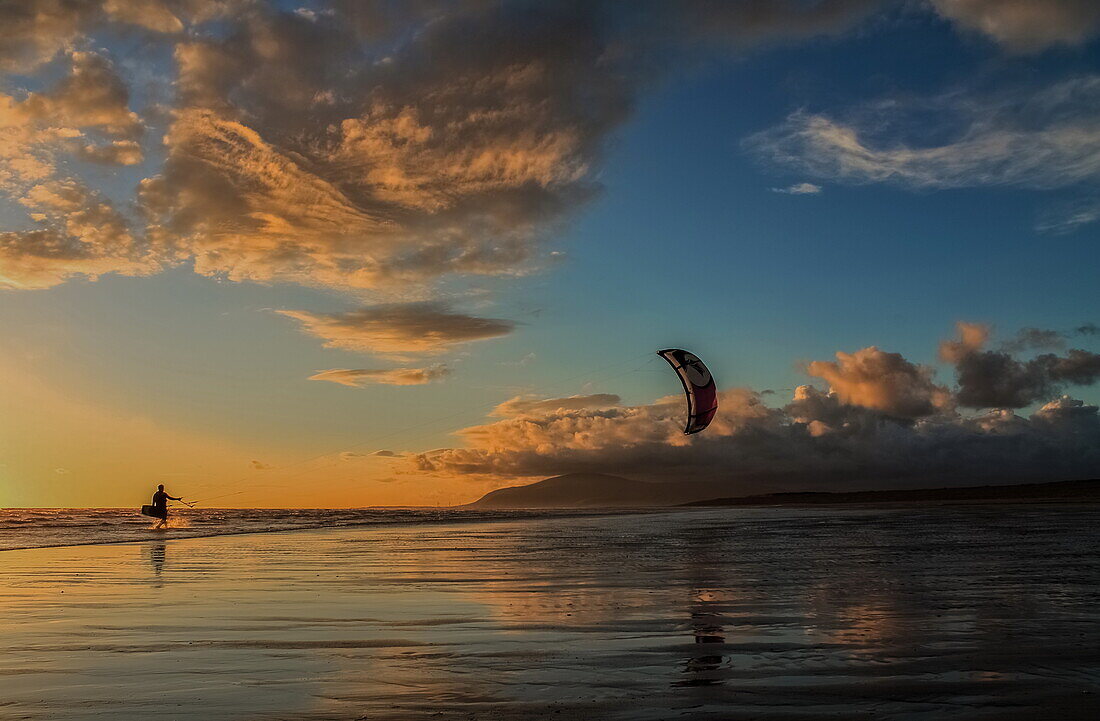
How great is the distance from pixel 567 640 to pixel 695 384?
29151 mm

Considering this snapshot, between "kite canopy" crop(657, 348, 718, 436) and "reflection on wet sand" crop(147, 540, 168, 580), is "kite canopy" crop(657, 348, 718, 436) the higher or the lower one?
the higher one

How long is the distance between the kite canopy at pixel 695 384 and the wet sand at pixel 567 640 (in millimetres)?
18921

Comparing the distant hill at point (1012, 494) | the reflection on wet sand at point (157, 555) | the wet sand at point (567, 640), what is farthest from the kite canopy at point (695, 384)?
the distant hill at point (1012, 494)

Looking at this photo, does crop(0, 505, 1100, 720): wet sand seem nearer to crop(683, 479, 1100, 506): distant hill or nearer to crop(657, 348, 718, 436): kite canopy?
crop(657, 348, 718, 436): kite canopy

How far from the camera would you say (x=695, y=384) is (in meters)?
36.9

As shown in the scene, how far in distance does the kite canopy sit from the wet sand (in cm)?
1892

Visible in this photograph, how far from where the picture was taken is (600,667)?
23.4ft

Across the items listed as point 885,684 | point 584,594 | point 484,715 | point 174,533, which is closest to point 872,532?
point 584,594

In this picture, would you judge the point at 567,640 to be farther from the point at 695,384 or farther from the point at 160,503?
the point at 160,503

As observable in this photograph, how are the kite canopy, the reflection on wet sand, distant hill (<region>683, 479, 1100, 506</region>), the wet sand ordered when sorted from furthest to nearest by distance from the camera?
distant hill (<region>683, 479, 1100, 506</region>), the kite canopy, the reflection on wet sand, the wet sand

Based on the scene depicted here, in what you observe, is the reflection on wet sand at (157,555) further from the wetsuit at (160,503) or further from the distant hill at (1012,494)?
the distant hill at (1012,494)

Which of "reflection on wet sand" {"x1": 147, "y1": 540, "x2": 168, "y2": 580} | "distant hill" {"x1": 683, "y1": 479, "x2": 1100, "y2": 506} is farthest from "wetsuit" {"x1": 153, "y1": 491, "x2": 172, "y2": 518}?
"distant hill" {"x1": 683, "y1": 479, "x2": 1100, "y2": 506}

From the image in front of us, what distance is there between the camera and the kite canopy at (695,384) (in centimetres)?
3666

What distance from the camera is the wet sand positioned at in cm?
599
